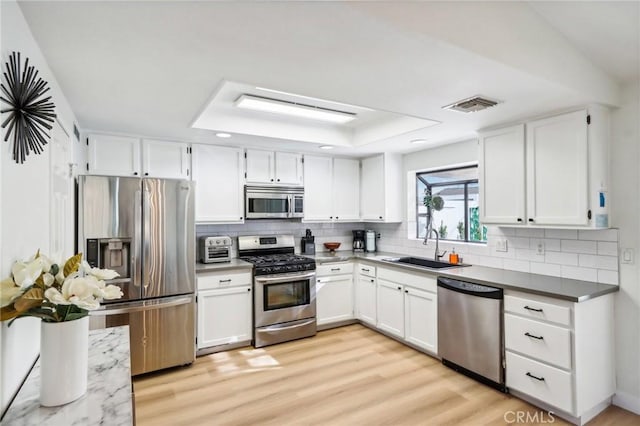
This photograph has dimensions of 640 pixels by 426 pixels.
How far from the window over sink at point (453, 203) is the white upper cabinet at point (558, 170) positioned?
91 centimetres

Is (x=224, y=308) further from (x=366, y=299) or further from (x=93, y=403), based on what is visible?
(x=93, y=403)

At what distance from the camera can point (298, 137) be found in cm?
378

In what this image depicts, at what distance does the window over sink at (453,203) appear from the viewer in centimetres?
391

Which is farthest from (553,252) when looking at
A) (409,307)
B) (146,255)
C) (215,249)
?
(146,255)

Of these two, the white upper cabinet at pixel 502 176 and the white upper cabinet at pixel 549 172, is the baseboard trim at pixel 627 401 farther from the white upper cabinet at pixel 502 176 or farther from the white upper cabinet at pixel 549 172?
the white upper cabinet at pixel 502 176

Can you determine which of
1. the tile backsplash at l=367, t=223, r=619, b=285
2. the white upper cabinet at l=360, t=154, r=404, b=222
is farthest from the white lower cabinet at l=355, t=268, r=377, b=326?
the tile backsplash at l=367, t=223, r=619, b=285

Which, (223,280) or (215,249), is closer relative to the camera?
(223,280)

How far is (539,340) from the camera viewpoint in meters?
2.48

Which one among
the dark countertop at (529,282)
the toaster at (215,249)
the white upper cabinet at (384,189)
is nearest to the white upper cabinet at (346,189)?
the white upper cabinet at (384,189)

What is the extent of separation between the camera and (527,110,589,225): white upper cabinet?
2.53 metres

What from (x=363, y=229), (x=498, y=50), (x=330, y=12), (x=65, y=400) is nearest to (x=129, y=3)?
(x=330, y=12)

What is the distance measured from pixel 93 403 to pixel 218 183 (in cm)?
294

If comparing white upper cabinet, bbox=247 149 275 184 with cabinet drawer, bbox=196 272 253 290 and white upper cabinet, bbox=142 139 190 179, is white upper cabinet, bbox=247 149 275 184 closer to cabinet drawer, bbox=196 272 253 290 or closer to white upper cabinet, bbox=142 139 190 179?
white upper cabinet, bbox=142 139 190 179

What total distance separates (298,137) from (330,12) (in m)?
2.42
